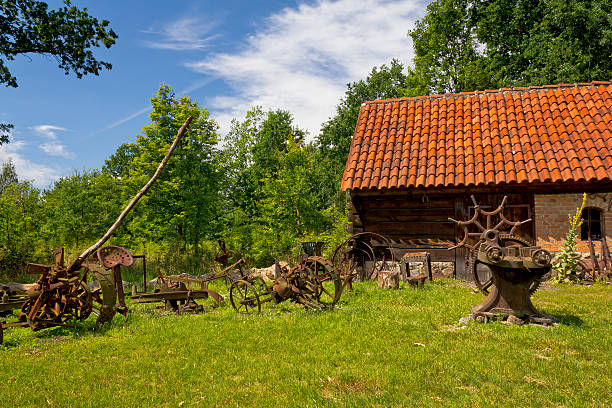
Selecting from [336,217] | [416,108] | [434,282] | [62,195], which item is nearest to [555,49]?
[416,108]

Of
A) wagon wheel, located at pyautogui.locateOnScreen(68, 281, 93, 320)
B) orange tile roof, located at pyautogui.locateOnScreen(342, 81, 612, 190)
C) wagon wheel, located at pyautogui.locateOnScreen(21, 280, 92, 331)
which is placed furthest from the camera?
orange tile roof, located at pyautogui.locateOnScreen(342, 81, 612, 190)

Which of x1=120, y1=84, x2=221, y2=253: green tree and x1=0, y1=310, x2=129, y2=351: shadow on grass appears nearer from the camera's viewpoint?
x1=0, y1=310, x2=129, y2=351: shadow on grass

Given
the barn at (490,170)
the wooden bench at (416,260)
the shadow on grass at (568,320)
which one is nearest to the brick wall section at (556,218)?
the barn at (490,170)

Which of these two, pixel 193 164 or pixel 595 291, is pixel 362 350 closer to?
pixel 595 291

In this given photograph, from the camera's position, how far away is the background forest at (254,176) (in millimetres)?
13891

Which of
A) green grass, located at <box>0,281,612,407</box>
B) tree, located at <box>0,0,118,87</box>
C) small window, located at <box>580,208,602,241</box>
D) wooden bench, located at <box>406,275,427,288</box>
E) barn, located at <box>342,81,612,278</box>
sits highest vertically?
tree, located at <box>0,0,118,87</box>

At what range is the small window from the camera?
34.2ft

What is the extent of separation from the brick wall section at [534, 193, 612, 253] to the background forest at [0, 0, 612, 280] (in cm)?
632

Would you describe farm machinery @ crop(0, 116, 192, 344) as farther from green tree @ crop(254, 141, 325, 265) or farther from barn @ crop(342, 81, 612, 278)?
green tree @ crop(254, 141, 325, 265)

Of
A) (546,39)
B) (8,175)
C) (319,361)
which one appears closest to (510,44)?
(546,39)

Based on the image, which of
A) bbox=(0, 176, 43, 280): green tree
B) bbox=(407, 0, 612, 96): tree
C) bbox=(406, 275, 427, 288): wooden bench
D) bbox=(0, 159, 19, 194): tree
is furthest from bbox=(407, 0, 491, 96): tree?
bbox=(0, 159, 19, 194): tree

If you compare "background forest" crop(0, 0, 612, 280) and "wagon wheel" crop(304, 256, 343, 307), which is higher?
"background forest" crop(0, 0, 612, 280)

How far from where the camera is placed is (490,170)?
10.3 metres

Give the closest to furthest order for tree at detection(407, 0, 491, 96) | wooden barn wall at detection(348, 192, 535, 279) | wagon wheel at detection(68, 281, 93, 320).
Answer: wagon wheel at detection(68, 281, 93, 320)
wooden barn wall at detection(348, 192, 535, 279)
tree at detection(407, 0, 491, 96)
